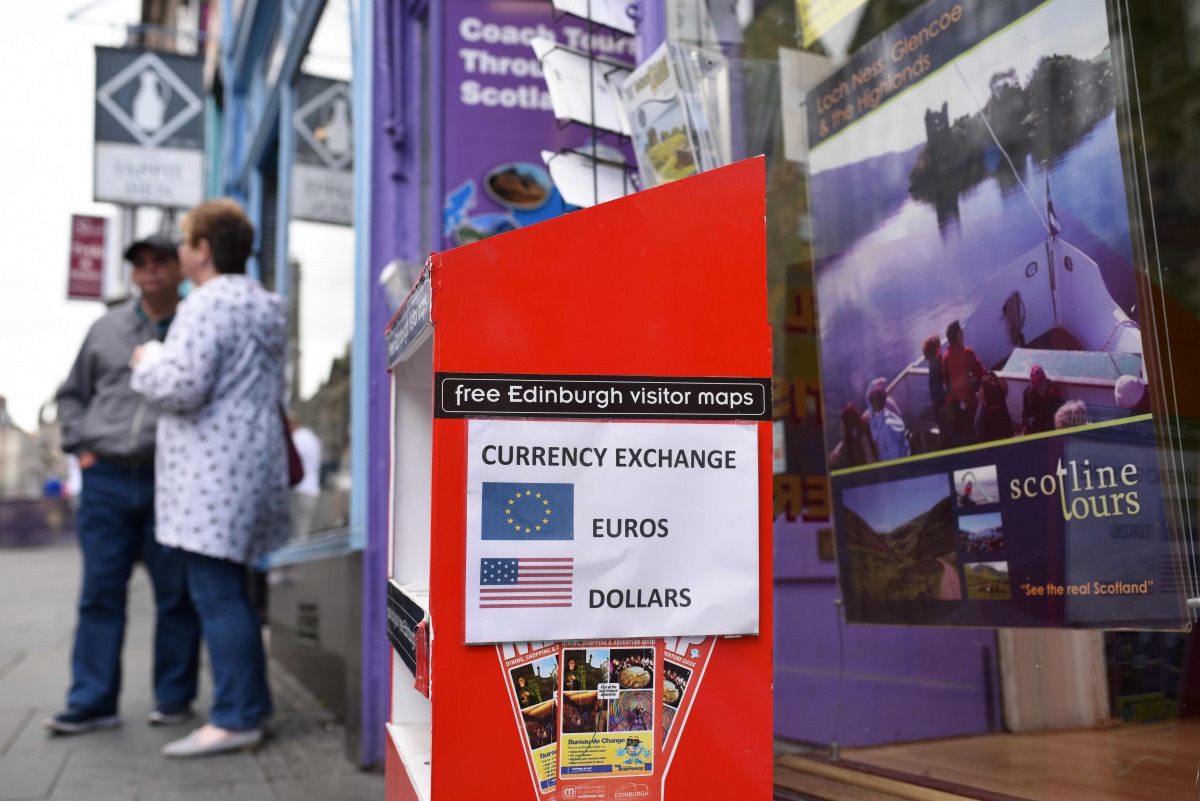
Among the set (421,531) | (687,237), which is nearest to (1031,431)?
(687,237)

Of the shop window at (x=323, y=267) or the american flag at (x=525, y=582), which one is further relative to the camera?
the shop window at (x=323, y=267)

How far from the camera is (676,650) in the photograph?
54.7 inches

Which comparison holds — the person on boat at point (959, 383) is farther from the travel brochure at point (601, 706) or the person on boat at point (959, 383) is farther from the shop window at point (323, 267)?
the shop window at point (323, 267)

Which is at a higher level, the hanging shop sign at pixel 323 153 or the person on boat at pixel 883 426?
the hanging shop sign at pixel 323 153

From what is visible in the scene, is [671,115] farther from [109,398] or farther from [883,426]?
[109,398]

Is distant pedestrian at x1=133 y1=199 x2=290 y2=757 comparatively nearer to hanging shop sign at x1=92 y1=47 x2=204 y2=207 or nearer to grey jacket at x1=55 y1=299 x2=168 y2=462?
grey jacket at x1=55 y1=299 x2=168 y2=462

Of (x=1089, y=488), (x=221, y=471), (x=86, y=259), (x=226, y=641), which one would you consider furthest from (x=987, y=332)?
(x=86, y=259)

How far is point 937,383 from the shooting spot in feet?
6.12

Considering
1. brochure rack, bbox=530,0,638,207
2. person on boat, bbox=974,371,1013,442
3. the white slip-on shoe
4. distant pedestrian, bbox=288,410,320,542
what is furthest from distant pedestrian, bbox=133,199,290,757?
person on boat, bbox=974,371,1013,442

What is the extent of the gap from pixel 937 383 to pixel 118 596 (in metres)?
3.37

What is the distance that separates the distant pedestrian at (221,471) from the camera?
3514 mm

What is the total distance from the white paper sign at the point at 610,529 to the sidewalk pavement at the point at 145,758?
79.4 inches

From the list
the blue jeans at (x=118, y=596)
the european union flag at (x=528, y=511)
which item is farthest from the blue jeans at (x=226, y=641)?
the european union flag at (x=528, y=511)

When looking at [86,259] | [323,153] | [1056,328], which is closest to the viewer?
[1056,328]
